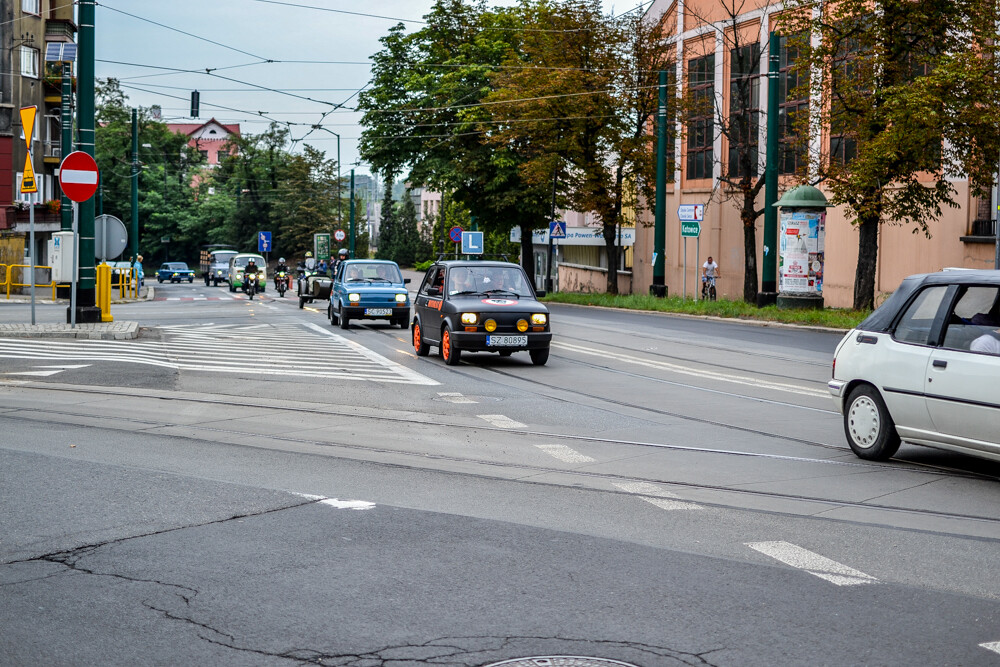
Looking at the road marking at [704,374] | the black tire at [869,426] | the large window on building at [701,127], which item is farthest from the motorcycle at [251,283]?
the black tire at [869,426]

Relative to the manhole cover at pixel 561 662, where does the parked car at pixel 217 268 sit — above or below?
above

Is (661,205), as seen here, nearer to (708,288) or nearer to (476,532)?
(708,288)

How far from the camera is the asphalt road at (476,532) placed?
15.6 ft

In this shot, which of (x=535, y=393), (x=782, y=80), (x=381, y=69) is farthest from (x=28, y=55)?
(x=535, y=393)

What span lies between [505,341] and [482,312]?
1.81 ft

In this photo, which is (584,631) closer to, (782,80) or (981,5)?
(981,5)

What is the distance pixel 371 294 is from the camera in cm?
2747

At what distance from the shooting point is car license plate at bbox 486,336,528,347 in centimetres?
1750

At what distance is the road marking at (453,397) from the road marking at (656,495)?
5.26 metres

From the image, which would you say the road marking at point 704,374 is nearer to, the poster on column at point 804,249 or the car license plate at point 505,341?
the car license plate at point 505,341

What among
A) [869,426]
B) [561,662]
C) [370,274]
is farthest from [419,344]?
[561,662]

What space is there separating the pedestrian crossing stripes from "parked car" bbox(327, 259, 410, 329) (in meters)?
2.87

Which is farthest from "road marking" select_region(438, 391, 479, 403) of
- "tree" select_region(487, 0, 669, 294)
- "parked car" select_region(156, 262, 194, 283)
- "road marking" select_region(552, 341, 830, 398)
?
"parked car" select_region(156, 262, 194, 283)

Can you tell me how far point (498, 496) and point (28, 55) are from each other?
5898 centimetres
